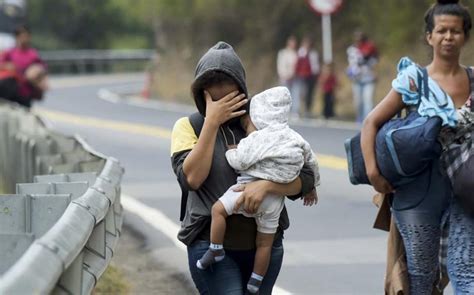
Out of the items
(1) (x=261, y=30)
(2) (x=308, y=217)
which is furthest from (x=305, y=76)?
(2) (x=308, y=217)

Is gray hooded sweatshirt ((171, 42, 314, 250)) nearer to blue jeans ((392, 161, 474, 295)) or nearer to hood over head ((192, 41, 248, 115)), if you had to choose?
hood over head ((192, 41, 248, 115))

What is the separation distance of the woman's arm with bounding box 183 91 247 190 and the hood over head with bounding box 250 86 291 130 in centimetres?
10

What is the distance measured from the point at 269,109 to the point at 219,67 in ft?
0.95

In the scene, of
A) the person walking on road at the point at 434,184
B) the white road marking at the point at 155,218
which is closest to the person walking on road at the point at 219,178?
the person walking on road at the point at 434,184

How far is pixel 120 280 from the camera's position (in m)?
9.98

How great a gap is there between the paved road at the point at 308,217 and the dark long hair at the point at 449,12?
3130 mm

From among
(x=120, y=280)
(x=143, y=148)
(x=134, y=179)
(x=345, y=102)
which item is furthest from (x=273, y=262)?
(x=345, y=102)

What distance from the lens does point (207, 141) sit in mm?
5793

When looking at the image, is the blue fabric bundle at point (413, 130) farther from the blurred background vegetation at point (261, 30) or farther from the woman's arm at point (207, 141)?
the blurred background vegetation at point (261, 30)

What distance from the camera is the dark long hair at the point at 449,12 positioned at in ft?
21.5

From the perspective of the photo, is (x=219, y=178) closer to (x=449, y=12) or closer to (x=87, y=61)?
(x=449, y=12)

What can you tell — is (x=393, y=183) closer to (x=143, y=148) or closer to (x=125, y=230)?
(x=125, y=230)

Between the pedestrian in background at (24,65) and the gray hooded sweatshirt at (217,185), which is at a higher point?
the gray hooded sweatshirt at (217,185)

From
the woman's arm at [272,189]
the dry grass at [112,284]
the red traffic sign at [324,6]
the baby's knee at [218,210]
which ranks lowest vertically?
the red traffic sign at [324,6]
